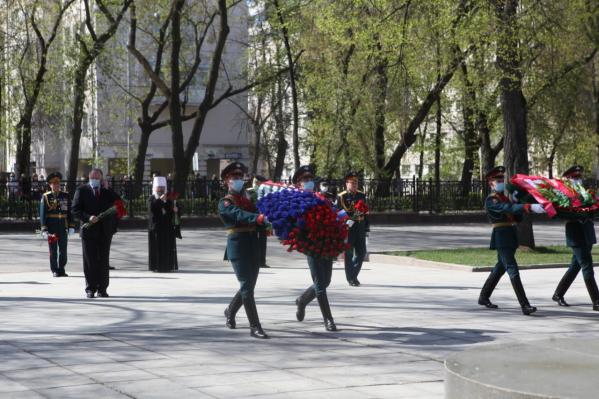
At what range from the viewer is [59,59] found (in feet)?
144

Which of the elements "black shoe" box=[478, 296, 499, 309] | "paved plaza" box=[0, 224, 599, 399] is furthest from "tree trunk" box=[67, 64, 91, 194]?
"black shoe" box=[478, 296, 499, 309]

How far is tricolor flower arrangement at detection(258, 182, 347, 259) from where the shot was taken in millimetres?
11461

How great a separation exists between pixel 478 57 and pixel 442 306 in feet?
70.7

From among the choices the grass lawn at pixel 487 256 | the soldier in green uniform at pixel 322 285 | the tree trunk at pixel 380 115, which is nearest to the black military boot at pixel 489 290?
the soldier in green uniform at pixel 322 285

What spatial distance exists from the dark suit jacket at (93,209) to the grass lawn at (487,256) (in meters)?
7.78

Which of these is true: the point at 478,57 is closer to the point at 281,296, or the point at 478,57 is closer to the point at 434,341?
the point at 281,296

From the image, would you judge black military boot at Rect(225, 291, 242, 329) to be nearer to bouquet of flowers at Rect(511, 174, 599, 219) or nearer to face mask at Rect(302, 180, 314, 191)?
face mask at Rect(302, 180, 314, 191)

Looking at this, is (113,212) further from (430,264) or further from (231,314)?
(430,264)

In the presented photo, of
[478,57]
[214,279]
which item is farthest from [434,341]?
[478,57]

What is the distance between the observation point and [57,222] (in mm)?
19344

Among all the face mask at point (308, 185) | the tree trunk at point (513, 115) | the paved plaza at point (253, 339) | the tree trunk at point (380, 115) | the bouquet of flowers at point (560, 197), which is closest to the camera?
the paved plaza at point (253, 339)

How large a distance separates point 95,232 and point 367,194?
23.8 m

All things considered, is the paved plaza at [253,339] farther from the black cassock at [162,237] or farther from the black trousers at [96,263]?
the black cassock at [162,237]

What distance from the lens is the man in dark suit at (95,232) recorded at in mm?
15266
